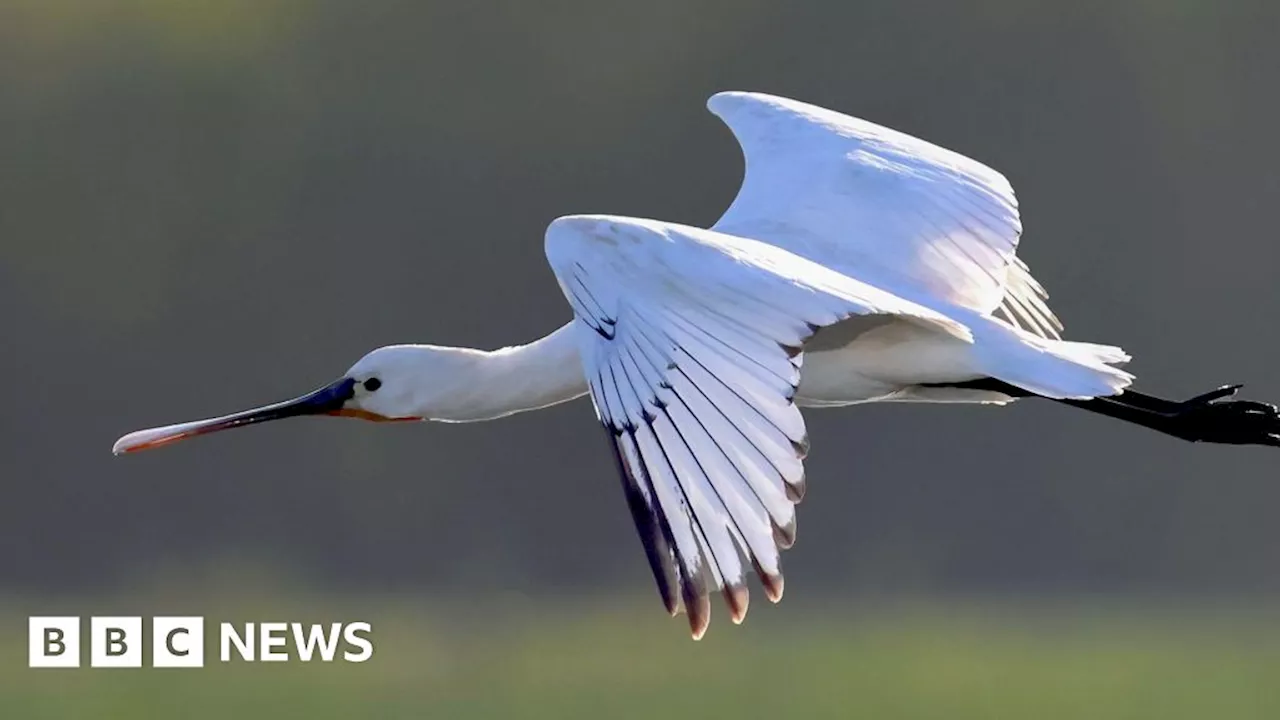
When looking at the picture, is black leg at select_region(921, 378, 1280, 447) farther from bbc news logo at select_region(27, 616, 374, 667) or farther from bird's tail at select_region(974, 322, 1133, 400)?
bbc news logo at select_region(27, 616, 374, 667)

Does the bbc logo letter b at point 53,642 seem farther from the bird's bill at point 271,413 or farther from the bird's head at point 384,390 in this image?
the bird's head at point 384,390

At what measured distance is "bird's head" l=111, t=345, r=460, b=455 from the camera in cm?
428

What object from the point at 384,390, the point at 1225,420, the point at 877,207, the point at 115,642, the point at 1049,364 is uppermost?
the point at 115,642

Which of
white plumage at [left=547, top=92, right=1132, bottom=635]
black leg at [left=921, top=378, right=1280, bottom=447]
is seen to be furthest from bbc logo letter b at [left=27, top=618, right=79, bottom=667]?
black leg at [left=921, top=378, right=1280, bottom=447]

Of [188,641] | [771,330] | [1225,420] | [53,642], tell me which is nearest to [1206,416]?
[1225,420]

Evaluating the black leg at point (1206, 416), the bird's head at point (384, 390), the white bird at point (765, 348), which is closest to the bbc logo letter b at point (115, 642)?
the white bird at point (765, 348)

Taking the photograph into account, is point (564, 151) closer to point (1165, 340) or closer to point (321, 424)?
point (321, 424)

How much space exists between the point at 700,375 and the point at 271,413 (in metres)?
1.31

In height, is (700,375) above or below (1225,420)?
below

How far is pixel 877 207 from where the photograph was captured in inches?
176

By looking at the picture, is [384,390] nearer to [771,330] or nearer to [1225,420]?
[771,330]

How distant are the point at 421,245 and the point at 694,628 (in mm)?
9891

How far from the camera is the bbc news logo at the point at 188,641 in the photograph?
893cm

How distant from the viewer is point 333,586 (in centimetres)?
1007
